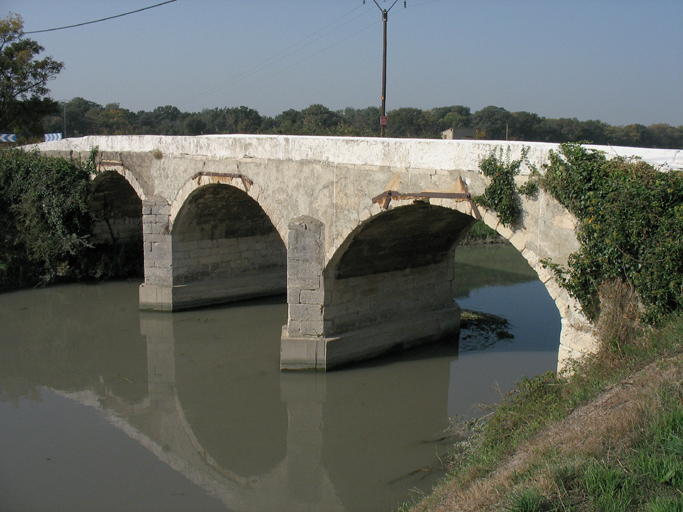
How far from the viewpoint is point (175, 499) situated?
557 cm

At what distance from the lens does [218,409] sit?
7.50 meters

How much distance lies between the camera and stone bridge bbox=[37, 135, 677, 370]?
21.8 feet

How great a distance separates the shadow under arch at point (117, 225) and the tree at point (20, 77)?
6.65 m

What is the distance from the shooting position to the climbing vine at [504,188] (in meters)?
6.25

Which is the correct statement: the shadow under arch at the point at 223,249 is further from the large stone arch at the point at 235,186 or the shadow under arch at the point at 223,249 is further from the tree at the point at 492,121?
the tree at the point at 492,121

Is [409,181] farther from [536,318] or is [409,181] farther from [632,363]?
[536,318]

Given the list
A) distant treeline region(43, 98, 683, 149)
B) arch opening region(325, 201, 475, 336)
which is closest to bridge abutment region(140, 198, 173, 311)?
arch opening region(325, 201, 475, 336)

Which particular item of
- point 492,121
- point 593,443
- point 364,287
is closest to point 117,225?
point 364,287

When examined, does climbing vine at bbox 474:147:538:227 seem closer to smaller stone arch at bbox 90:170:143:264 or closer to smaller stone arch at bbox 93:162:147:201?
smaller stone arch at bbox 93:162:147:201

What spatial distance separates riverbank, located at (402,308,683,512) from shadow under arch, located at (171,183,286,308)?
7021 millimetres

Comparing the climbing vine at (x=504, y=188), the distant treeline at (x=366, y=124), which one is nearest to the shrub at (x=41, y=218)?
the distant treeline at (x=366, y=124)

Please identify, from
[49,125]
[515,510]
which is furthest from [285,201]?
[49,125]

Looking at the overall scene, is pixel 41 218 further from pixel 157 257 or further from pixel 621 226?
pixel 621 226

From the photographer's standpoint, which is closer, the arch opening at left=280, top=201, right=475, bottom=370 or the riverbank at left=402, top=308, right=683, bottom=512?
the riverbank at left=402, top=308, right=683, bottom=512
